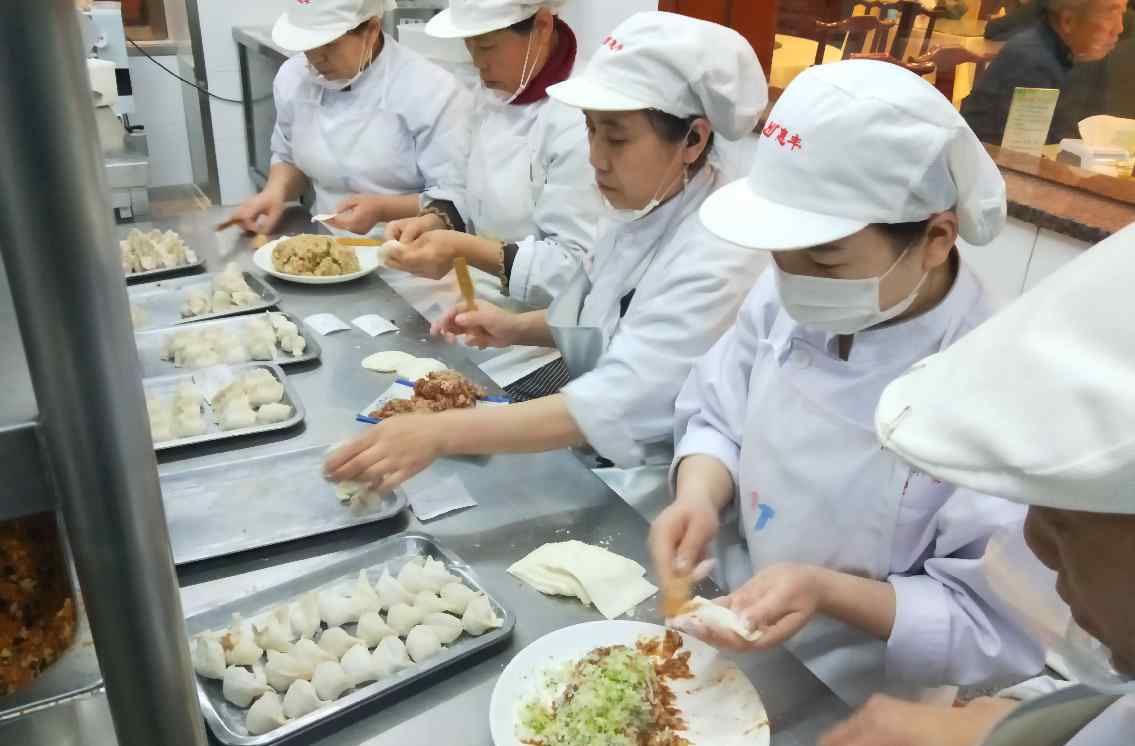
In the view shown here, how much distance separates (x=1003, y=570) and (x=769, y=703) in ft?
1.03

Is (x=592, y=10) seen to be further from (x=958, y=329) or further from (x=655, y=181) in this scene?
(x=958, y=329)

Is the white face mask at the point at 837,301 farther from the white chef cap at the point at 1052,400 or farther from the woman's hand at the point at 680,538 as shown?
the white chef cap at the point at 1052,400

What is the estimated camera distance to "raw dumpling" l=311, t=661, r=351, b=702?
1020 millimetres

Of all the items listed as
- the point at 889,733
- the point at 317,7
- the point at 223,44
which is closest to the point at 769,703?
the point at 889,733

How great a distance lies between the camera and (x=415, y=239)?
2283mm

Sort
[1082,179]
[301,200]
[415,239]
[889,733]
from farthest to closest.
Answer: [301,200] < [1082,179] < [415,239] < [889,733]

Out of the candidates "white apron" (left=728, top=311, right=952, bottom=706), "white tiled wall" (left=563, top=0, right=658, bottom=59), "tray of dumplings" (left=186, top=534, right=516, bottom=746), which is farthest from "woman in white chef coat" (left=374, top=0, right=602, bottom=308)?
"tray of dumplings" (left=186, top=534, right=516, bottom=746)

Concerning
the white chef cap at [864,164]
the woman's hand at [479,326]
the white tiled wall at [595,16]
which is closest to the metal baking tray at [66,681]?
the white chef cap at [864,164]

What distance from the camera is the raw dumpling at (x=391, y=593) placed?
116cm

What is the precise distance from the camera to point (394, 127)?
285 cm

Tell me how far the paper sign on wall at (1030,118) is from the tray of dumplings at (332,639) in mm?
2450

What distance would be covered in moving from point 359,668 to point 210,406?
2.62 feet

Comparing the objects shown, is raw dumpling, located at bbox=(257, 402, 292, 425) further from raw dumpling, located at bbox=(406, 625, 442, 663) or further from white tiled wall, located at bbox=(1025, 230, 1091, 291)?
white tiled wall, located at bbox=(1025, 230, 1091, 291)

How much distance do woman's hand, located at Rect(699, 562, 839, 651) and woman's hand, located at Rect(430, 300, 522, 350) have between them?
0.98 m
